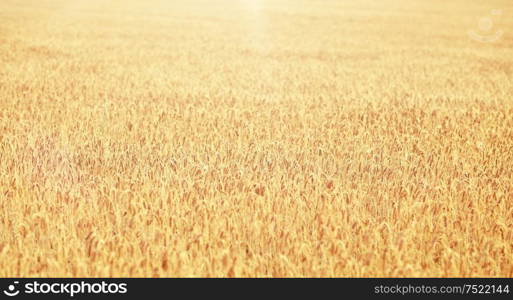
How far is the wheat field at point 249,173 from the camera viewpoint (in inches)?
106

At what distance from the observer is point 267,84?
8586mm

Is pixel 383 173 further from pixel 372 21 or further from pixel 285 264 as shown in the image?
pixel 372 21

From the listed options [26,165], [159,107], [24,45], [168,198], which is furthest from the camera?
[24,45]

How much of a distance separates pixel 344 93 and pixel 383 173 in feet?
13.2

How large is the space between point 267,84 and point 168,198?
18.0 feet

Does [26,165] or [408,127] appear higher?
[408,127]

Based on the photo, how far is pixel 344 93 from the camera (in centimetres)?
793

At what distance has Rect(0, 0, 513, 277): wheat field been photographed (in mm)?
2703

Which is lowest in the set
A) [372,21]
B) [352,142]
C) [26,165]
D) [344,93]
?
[26,165]

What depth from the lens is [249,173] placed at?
12.9 feet

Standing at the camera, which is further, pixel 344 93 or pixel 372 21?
pixel 372 21

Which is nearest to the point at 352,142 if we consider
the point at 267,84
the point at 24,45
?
the point at 267,84

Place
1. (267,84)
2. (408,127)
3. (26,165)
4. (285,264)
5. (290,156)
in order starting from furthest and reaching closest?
(267,84) → (408,127) → (290,156) → (26,165) → (285,264)

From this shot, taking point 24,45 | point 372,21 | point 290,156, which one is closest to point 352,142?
point 290,156
